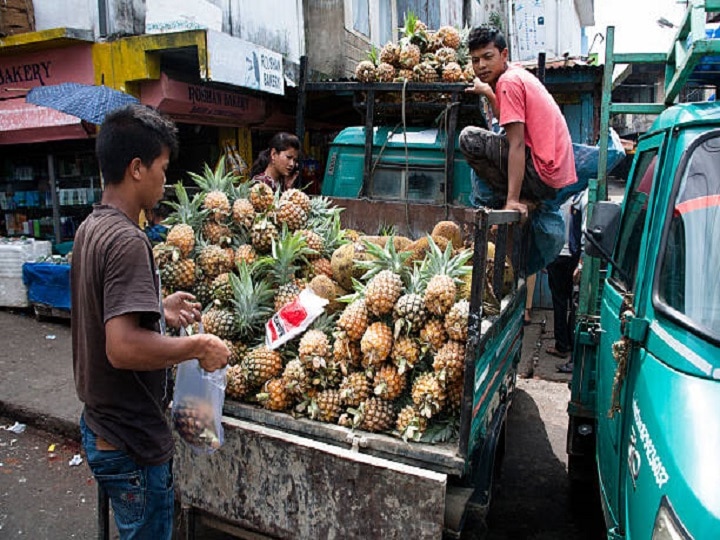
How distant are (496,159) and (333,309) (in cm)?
185

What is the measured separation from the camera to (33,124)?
7477 mm

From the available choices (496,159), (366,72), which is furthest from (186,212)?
(366,72)

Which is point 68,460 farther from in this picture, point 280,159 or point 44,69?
point 44,69

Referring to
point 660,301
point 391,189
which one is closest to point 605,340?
point 660,301

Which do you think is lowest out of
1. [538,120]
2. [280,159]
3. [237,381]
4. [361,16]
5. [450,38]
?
[237,381]

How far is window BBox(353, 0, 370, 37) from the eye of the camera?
1141 centimetres

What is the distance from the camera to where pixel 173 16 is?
7363 millimetres

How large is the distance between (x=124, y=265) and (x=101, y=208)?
0.31 metres

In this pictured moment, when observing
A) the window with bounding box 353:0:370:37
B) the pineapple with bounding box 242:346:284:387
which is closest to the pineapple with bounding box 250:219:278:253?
the pineapple with bounding box 242:346:284:387

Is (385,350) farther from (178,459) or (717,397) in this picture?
(717,397)

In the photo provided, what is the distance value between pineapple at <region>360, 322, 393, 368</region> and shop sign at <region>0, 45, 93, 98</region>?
621 centimetres

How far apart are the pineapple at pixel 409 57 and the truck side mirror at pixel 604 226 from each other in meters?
3.73

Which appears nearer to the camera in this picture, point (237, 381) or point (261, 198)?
point (237, 381)

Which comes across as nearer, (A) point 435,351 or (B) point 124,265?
(B) point 124,265
